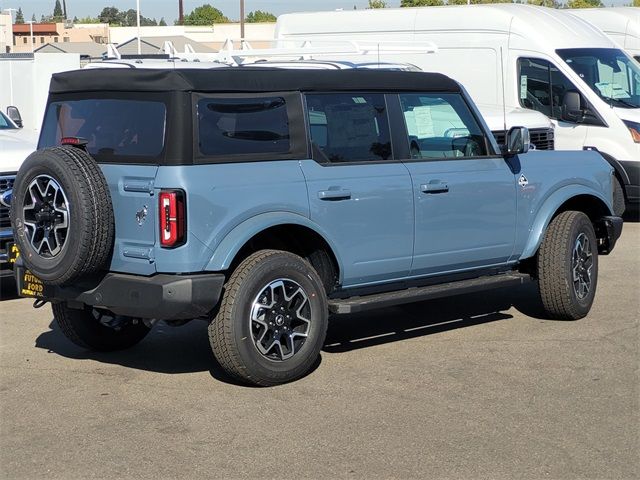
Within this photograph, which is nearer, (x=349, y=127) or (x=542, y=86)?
(x=349, y=127)

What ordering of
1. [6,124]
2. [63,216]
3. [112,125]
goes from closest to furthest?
1. [63,216]
2. [112,125]
3. [6,124]

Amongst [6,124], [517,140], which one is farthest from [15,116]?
[517,140]

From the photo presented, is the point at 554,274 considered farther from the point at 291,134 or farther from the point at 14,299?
the point at 14,299

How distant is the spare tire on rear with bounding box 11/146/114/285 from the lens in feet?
20.6

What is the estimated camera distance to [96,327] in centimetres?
755

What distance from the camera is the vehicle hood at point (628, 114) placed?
1439cm

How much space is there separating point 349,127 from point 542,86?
8.15 metres

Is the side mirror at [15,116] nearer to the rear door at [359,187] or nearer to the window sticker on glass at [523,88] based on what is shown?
the rear door at [359,187]

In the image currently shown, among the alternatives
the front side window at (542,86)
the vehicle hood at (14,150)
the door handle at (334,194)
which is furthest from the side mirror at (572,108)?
the door handle at (334,194)

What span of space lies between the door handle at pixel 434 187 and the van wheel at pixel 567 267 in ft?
3.91

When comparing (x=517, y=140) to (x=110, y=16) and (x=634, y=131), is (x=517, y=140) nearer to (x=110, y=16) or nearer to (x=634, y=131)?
(x=634, y=131)

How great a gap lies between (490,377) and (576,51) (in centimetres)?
898

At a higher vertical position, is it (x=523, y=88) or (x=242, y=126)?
(x=523, y=88)

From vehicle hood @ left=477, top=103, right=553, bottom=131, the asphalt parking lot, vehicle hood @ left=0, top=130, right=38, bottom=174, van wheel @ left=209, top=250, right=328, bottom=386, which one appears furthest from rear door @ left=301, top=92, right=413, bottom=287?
vehicle hood @ left=477, top=103, right=553, bottom=131
